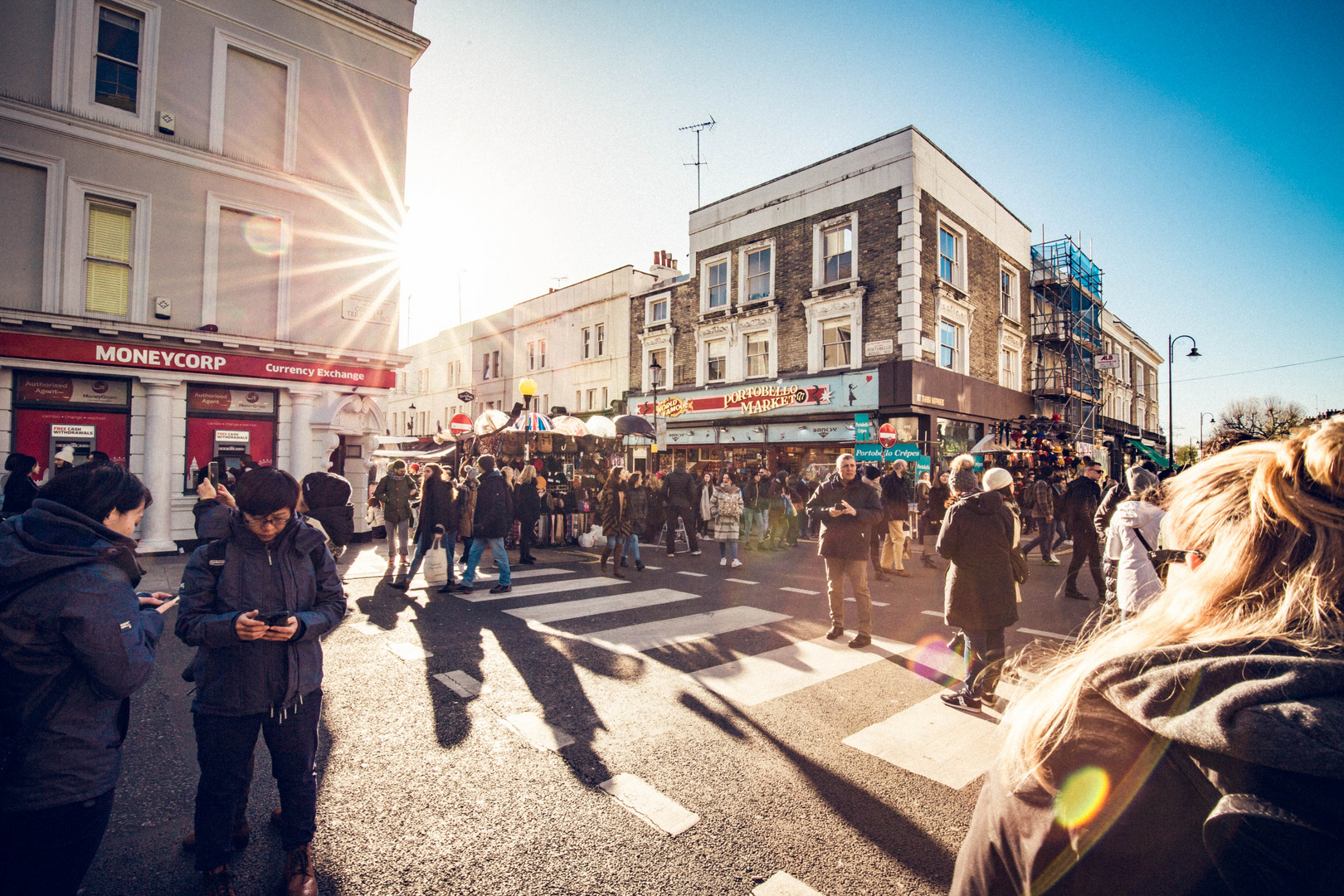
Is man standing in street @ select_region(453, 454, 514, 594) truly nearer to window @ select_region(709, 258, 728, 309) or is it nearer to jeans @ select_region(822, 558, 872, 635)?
jeans @ select_region(822, 558, 872, 635)

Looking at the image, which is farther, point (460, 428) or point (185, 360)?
point (460, 428)

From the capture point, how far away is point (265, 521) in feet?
9.00

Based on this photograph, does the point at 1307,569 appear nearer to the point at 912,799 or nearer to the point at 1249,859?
the point at 1249,859

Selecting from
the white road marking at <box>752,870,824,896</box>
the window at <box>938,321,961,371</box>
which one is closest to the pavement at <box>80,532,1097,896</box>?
the white road marking at <box>752,870,824,896</box>

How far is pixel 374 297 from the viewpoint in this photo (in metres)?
15.6

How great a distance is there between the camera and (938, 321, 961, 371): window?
21.5 metres

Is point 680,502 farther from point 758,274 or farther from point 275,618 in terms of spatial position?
point 758,274

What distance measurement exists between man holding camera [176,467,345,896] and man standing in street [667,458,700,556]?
10.1m

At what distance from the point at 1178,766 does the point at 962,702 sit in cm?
455

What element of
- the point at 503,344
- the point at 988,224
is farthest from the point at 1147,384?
the point at 503,344

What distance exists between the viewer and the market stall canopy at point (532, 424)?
14.3 m

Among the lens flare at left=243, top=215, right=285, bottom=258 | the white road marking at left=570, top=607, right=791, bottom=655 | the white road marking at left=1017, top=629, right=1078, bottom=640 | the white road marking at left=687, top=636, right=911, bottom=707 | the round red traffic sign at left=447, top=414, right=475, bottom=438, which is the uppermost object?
the lens flare at left=243, top=215, right=285, bottom=258

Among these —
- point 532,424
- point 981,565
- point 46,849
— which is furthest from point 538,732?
point 532,424

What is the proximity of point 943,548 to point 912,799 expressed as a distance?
2238mm
